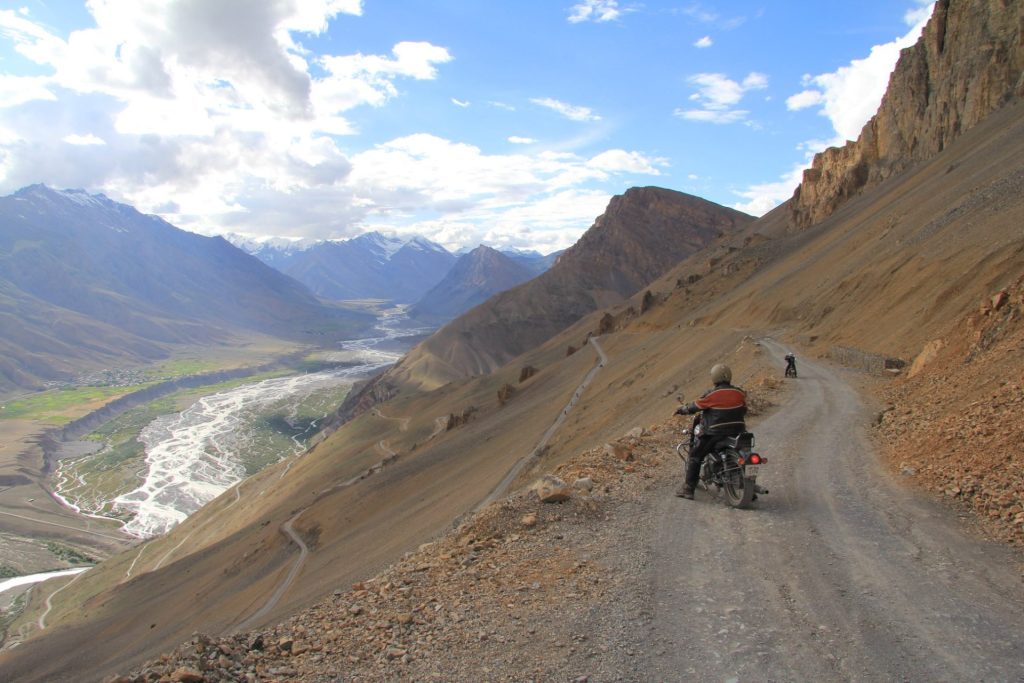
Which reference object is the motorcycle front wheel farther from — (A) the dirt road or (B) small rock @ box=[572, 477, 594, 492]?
(B) small rock @ box=[572, 477, 594, 492]

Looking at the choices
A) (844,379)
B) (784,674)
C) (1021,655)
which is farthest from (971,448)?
(844,379)

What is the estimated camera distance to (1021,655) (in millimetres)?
4816

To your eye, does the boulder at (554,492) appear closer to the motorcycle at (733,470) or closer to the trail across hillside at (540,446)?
the motorcycle at (733,470)

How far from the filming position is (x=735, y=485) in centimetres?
870

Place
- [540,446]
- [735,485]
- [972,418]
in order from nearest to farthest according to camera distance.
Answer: [735,485], [972,418], [540,446]

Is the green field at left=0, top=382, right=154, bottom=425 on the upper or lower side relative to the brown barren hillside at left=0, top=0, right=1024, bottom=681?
lower

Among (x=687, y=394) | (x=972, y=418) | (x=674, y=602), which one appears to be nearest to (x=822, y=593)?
(x=674, y=602)

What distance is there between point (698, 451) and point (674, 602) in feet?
10.6

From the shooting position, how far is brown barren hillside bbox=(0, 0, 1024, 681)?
47.5 ft

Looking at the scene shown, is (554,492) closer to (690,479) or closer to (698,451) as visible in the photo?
(690,479)

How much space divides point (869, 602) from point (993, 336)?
37.5 feet

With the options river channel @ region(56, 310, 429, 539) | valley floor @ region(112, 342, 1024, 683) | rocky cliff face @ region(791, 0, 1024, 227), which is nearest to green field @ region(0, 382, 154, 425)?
river channel @ region(56, 310, 429, 539)

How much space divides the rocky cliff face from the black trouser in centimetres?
6091

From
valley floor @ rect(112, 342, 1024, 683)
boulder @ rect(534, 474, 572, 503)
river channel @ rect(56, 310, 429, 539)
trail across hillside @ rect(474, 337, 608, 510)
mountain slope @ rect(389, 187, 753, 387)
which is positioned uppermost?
mountain slope @ rect(389, 187, 753, 387)
